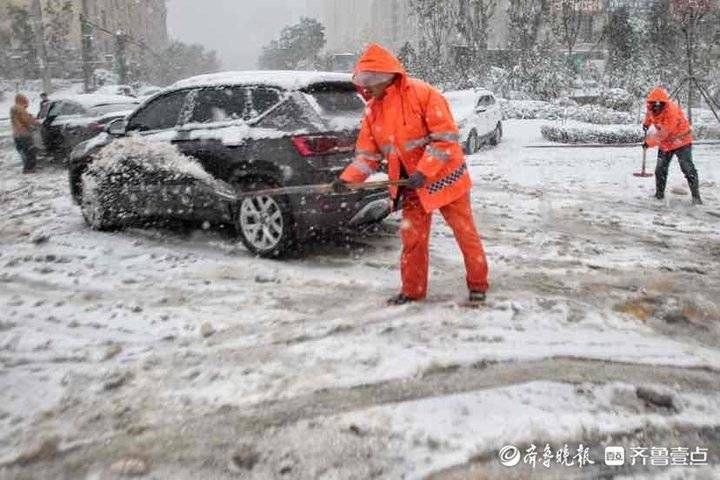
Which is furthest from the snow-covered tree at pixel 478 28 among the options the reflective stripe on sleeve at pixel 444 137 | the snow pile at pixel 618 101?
the reflective stripe on sleeve at pixel 444 137

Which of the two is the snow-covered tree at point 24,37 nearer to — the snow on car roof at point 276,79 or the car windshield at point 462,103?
the car windshield at point 462,103

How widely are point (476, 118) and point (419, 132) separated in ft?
34.6

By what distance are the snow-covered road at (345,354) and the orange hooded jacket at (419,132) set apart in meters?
0.87

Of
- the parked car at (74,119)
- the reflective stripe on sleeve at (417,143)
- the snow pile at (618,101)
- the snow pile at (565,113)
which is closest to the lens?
the reflective stripe on sleeve at (417,143)

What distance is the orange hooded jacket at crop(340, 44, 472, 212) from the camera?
398 centimetres

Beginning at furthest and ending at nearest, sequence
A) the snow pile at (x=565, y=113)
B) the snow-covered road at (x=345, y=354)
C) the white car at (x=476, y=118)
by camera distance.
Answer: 1. the snow pile at (x=565, y=113)
2. the white car at (x=476, y=118)
3. the snow-covered road at (x=345, y=354)

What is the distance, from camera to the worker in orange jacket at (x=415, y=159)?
3992 millimetres

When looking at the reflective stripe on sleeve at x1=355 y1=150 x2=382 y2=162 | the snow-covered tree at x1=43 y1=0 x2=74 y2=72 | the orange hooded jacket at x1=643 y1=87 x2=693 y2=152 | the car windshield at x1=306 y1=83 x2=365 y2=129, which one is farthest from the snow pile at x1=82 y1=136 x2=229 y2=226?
the snow-covered tree at x1=43 y1=0 x2=74 y2=72

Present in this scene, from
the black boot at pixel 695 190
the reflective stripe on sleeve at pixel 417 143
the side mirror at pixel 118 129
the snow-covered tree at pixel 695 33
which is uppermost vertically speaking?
the snow-covered tree at pixel 695 33

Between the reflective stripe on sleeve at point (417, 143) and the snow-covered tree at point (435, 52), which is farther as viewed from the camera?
the snow-covered tree at point (435, 52)

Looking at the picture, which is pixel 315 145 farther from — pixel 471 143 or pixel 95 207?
pixel 471 143

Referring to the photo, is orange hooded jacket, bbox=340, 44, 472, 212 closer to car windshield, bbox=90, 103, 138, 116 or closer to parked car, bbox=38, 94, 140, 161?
parked car, bbox=38, 94, 140, 161

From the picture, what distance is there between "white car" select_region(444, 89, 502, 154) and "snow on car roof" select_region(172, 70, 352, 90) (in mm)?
7856

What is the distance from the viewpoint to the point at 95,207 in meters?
7.12
